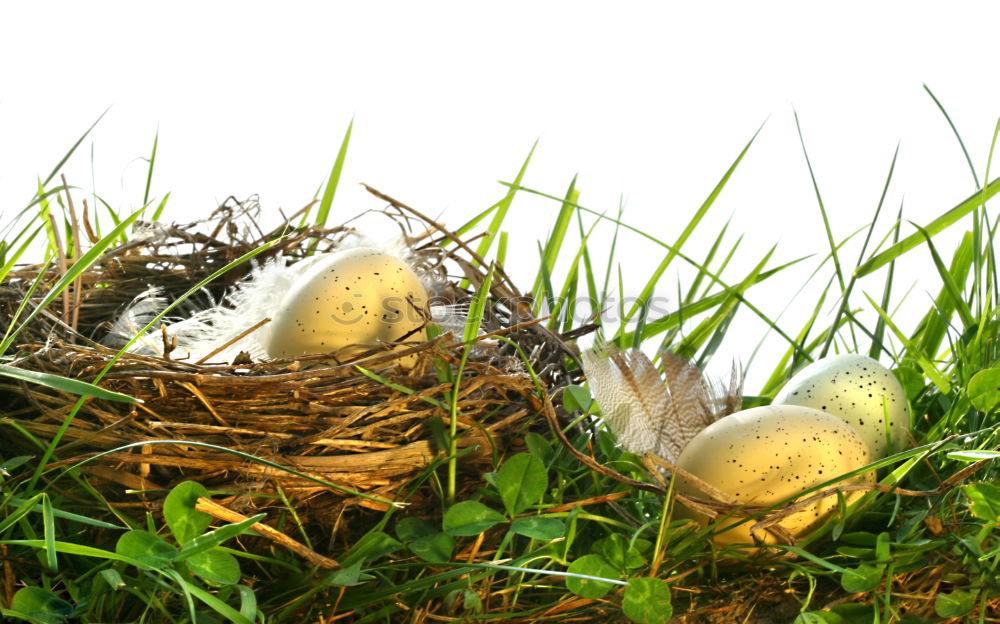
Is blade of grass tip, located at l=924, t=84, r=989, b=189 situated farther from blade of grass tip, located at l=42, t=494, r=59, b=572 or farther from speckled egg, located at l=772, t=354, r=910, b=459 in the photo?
blade of grass tip, located at l=42, t=494, r=59, b=572

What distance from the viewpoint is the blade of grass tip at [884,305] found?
125cm

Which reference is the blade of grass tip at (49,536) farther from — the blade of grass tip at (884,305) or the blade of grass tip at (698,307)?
the blade of grass tip at (884,305)

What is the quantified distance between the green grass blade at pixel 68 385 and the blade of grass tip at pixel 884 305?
33.7 inches

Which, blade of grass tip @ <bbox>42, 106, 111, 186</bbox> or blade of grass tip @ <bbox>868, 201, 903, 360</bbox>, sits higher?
blade of grass tip @ <bbox>42, 106, 111, 186</bbox>

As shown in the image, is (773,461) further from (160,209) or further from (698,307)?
(160,209)

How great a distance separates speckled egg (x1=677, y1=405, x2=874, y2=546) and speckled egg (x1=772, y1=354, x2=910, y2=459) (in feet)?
0.29

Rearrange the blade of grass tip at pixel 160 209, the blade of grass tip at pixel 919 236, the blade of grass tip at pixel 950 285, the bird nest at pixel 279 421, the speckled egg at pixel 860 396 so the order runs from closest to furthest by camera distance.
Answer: the bird nest at pixel 279 421 → the speckled egg at pixel 860 396 → the blade of grass tip at pixel 950 285 → the blade of grass tip at pixel 919 236 → the blade of grass tip at pixel 160 209

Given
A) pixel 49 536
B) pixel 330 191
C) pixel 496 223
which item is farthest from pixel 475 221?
pixel 49 536

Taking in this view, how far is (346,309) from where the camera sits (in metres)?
1.04

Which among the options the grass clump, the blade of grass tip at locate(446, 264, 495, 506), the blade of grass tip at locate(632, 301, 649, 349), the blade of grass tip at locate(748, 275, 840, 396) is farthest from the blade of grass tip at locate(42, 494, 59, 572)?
the blade of grass tip at locate(748, 275, 840, 396)

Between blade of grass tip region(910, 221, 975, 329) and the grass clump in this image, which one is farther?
blade of grass tip region(910, 221, 975, 329)

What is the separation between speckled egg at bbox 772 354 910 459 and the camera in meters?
0.99

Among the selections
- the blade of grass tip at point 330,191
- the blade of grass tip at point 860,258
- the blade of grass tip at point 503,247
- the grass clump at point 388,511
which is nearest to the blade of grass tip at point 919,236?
the blade of grass tip at point 860,258

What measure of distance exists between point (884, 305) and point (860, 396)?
1.29 feet
